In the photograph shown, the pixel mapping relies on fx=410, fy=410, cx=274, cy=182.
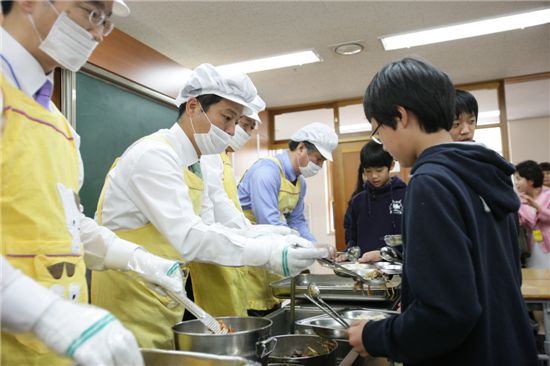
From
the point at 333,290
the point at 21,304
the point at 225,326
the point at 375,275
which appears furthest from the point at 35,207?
the point at 333,290

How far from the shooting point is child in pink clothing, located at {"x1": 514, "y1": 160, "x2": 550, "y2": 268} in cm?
408

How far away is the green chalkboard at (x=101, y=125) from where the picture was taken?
10.3 ft

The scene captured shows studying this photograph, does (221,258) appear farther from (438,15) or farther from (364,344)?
(438,15)

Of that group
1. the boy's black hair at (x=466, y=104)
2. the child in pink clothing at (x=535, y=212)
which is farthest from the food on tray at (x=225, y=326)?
the child in pink clothing at (x=535, y=212)

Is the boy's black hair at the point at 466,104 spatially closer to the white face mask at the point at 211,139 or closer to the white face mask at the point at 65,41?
the white face mask at the point at 211,139

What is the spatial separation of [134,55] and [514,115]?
6.46 meters

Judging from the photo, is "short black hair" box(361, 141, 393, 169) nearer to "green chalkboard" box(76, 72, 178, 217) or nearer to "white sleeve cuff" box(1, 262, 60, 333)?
"green chalkboard" box(76, 72, 178, 217)

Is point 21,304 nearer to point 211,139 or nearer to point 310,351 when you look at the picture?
point 310,351

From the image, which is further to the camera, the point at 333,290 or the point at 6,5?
the point at 333,290

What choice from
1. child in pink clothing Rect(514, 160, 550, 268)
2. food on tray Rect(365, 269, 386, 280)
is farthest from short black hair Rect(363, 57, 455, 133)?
child in pink clothing Rect(514, 160, 550, 268)

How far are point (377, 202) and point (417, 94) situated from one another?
2062 millimetres

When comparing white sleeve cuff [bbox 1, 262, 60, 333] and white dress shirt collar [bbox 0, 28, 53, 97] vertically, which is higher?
white dress shirt collar [bbox 0, 28, 53, 97]

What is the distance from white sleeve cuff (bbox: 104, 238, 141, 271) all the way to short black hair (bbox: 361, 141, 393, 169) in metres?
2.01

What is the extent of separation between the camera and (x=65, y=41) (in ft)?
3.01
